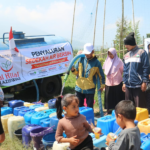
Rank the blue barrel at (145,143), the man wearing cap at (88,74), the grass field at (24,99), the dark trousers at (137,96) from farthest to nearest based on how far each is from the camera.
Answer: the man wearing cap at (88,74) < the dark trousers at (137,96) < the grass field at (24,99) < the blue barrel at (145,143)

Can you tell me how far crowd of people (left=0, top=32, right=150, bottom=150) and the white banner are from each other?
2.67 metres

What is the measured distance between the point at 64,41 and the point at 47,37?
0.62 meters

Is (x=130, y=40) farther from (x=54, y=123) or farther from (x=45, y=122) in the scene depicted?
(x=45, y=122)

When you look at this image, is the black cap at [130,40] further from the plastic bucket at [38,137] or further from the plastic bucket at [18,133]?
the plastic bucket at [18,133]

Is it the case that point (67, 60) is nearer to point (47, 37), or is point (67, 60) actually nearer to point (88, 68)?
point (47, 37)

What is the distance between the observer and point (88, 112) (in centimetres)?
381

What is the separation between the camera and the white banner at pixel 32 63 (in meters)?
6.12

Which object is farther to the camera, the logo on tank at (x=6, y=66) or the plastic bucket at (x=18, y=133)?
the logo on tank at (x=6, y=66)

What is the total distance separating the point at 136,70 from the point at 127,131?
2.31m

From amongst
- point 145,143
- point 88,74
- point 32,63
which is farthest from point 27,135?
point 32,63

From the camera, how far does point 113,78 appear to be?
16.0 ft

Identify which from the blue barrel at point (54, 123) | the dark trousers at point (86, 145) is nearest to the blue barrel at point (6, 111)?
the blue barrel at point (54, 123)

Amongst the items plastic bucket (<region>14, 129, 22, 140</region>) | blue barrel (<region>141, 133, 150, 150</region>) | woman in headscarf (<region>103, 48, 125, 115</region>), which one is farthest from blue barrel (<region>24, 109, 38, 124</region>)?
blue barrel (<region>141, 133, 150, 150</region>)

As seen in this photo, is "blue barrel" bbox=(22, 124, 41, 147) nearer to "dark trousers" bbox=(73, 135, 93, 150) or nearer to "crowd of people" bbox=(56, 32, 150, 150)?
"crowd of people" bbox=(56, 32, 150, 150)
